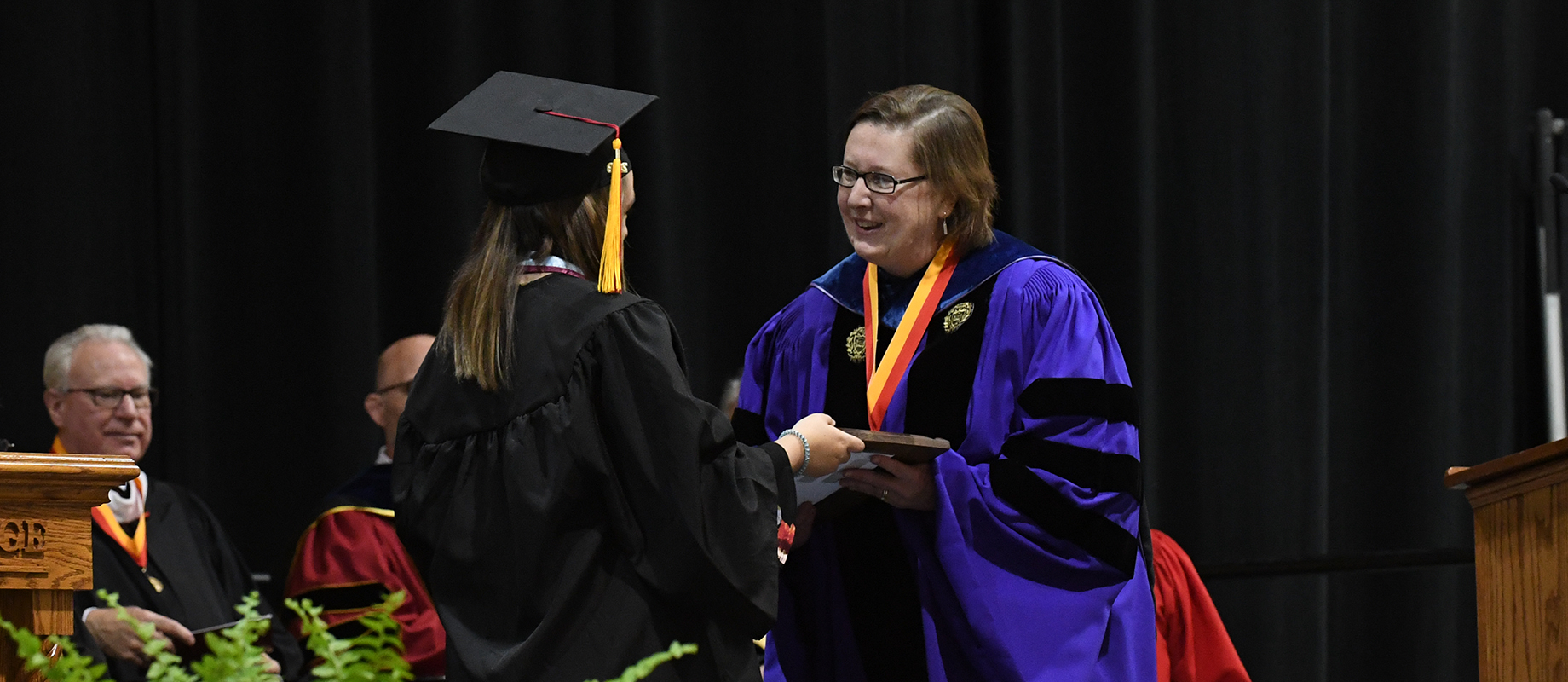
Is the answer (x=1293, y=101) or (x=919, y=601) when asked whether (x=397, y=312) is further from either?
(x=1293, y=101)

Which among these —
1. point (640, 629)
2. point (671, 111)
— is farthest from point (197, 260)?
point (640, 629)

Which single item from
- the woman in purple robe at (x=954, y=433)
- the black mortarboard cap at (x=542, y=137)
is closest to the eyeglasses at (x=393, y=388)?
the woman in purple robe at (x=954, y=433)

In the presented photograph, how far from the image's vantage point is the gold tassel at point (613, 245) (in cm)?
236

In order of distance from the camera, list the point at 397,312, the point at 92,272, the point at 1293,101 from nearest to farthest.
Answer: the point at 92,272
the point at 397,312
the point at 1293,101

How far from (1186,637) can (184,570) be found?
2.57 metres

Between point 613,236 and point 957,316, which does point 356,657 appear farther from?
point 957,316

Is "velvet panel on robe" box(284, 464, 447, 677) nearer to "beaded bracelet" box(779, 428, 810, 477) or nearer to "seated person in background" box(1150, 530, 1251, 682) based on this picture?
"seated person in background" box(1150, 530, 1251, 682)

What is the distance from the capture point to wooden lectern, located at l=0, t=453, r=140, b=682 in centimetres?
230

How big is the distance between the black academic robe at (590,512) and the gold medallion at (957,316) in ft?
2.15

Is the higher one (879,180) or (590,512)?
(879,180)

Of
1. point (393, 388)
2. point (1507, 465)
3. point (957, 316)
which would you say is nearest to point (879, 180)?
point (957, 316)

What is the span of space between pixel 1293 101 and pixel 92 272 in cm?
388

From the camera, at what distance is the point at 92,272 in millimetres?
4473

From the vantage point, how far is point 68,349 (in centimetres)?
427
